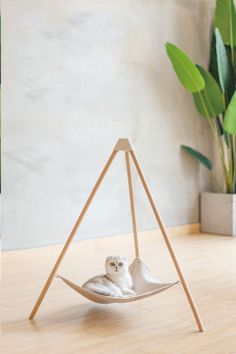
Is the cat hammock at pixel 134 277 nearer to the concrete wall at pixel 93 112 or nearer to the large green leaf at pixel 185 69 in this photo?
the concrete wall at pixel 93 112

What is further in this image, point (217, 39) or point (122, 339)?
point (217, 39)

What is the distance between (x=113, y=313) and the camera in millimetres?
2330

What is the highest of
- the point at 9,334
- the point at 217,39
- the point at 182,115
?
the point at 217,39

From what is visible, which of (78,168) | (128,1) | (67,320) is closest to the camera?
(67,320)

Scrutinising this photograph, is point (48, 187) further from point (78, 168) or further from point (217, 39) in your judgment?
point (217, 39)

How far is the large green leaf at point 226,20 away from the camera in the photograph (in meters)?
4.49

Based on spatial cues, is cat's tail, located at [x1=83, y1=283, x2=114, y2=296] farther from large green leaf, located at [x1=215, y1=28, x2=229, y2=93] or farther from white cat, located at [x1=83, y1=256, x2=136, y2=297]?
large green leaf, located at [x1=215, y1=28, x2=229, y2=93]

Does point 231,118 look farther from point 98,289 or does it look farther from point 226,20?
point 98,289

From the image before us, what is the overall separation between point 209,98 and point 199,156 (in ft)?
1.51

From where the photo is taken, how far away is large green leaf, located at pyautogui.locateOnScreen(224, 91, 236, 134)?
4.25m

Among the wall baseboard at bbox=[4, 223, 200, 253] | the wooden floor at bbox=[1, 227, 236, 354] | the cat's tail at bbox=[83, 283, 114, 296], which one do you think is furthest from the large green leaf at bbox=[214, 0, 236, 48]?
the cat's tail at bbox=[83, 283, 114, 296]

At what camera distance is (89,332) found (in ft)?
6.83

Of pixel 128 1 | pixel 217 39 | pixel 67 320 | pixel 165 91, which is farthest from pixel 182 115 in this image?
pixel 67 320

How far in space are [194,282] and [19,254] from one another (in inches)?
44.2
